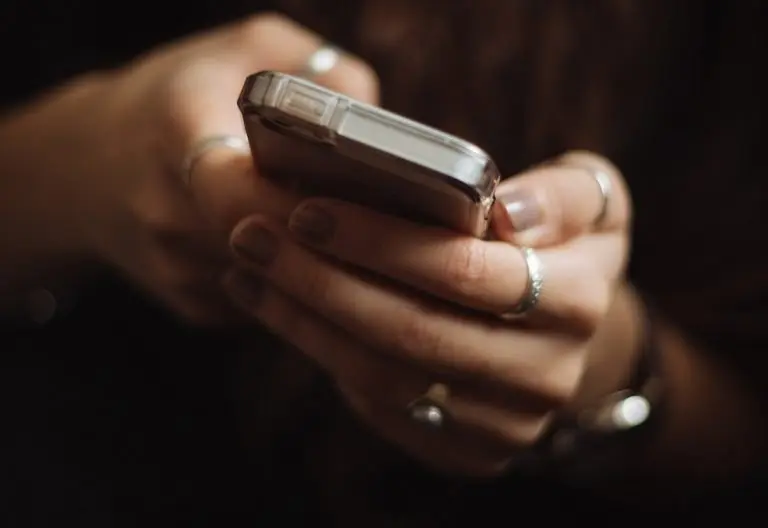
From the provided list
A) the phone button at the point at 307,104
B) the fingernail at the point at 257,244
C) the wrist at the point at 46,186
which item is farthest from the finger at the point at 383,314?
the wrist at the point at 46,186

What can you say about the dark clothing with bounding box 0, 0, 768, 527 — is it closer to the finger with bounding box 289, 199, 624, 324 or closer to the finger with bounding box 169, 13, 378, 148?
the finger with bounding box 169, 13, 378, 148

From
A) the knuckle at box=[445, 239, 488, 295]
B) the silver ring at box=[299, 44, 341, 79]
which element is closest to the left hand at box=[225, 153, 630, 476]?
the knuckle at box=[445, 239, 488, 295]

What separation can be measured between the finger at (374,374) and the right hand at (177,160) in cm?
4

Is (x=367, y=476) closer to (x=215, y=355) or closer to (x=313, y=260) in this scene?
(x=215, y=355)

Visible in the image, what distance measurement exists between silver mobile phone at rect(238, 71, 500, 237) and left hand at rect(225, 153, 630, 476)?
4cm

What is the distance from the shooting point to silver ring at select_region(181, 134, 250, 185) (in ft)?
1.48

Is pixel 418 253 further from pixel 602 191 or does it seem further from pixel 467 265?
pixel 602 191

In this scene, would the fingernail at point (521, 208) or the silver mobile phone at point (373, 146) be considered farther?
the fingernail at point (521, 208)

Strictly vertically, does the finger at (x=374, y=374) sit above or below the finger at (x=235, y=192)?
below

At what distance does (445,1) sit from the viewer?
0.61m

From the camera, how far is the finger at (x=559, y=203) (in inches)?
16.4

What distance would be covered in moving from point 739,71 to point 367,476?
1.28 feet

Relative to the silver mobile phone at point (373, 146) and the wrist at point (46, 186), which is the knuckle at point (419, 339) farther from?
the wrist at point (46, 186)

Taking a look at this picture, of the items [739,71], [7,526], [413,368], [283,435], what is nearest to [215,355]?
[283,435]
